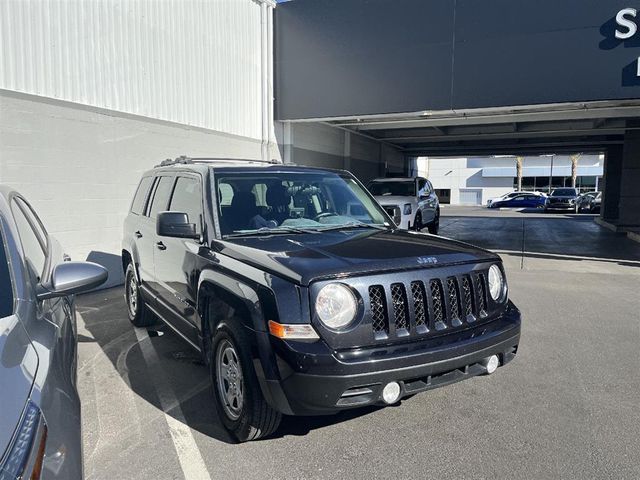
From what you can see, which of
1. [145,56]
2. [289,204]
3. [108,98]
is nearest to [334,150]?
[145,56]

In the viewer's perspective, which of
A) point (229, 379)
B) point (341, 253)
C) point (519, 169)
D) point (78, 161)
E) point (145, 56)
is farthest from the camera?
point (519, 169)

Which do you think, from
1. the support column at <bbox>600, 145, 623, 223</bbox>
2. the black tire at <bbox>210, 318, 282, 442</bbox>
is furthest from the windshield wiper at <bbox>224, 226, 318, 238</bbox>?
the support column at <bbox>600, 145, 623, 223</bbox>

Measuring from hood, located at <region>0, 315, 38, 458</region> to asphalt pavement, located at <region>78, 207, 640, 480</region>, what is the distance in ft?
4.28

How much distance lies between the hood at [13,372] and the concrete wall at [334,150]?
12.2 meters

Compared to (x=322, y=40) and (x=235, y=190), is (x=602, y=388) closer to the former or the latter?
(x=235, y=190)


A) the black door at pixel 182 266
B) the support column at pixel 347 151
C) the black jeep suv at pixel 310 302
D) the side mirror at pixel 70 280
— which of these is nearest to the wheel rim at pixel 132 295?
the black door at pixel 182 266

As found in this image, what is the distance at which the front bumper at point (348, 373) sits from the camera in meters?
2.71

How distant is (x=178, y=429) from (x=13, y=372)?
1.90 metres

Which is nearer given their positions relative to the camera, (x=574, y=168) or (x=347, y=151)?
(x=347, y=151)

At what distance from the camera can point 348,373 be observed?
2709 mm

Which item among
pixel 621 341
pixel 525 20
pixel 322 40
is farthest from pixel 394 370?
pixel 322 40

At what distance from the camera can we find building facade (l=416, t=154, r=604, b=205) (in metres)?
55.0

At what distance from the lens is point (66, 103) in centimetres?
743

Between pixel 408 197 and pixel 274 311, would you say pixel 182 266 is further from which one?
pixel 408 197
